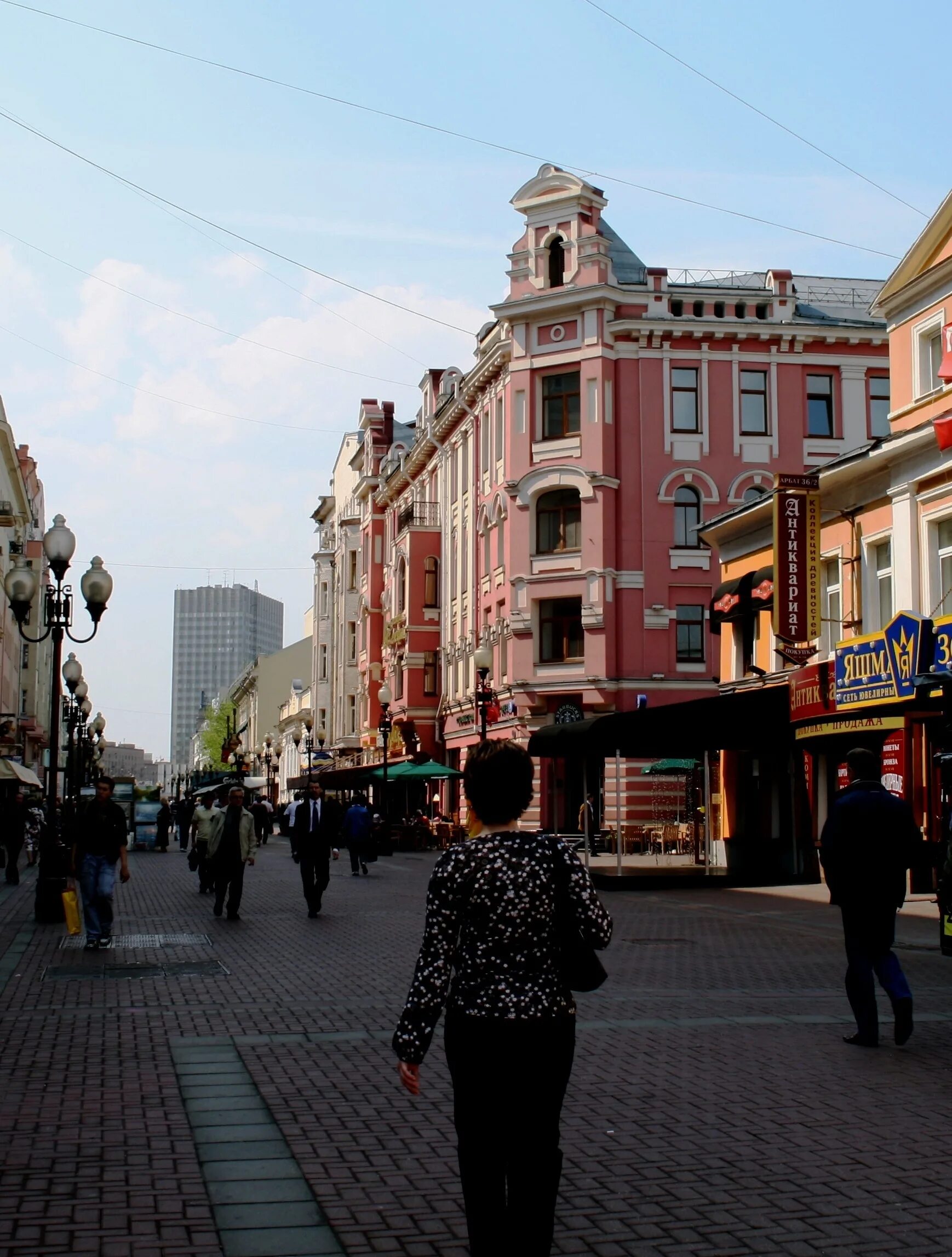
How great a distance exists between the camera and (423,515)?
2507 inches

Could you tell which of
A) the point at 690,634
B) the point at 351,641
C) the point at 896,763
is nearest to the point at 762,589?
the point at 896,763

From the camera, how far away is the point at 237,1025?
10.6 meters

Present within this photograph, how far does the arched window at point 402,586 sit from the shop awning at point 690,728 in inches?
1375

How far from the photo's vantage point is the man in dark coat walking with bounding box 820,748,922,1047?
9539mm

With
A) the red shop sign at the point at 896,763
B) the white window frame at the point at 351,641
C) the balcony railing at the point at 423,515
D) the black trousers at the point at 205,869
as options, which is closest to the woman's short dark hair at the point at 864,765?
the red shop sign at the point at 896,763

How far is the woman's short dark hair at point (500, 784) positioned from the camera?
464 cm

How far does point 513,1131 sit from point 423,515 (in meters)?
59.7

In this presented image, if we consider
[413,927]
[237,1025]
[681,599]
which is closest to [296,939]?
[413,927]

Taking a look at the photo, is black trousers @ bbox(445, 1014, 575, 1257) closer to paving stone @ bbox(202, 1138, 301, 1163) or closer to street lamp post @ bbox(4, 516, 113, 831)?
paving stone @ bbox(202, 1138, 301, 1163)

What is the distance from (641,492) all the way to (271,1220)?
41848 mm

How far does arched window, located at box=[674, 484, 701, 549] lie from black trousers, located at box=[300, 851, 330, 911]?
28.0m

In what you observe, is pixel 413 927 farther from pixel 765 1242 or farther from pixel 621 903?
pixel 765 1242

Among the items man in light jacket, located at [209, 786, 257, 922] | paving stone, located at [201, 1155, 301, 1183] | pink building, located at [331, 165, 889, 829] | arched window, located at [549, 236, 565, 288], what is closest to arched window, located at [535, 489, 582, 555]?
pink building, located at [331, 165, 889, 829]

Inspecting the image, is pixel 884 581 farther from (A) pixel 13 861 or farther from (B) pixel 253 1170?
(B) pixel 253 1170
